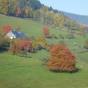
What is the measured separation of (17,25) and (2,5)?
35.9 meters

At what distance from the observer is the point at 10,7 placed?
600 feet

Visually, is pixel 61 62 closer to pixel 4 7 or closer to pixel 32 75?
pixel 32 75

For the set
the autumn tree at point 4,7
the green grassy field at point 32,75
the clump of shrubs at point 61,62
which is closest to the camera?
the green grassy field at point 32,75

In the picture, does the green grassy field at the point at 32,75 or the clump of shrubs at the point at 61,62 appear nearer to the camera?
the green grassy field at the point at 32,75

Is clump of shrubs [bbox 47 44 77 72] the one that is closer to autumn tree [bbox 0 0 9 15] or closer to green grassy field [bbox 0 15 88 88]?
green grassy field [bbox 0 15 88 88]

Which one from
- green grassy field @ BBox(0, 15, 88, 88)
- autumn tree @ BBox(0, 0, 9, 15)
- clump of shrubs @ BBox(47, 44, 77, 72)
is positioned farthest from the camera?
autumn tree @ BBox(0, 0, 9, 15)

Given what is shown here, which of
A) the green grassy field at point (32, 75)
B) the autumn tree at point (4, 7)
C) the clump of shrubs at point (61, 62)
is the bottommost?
the green grassy field at point (32, 75)

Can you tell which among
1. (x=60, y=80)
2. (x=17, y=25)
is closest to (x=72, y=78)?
(x=60, y=80)

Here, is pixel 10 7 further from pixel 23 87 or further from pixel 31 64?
pixel 23 87

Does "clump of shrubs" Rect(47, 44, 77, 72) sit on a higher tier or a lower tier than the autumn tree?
lower

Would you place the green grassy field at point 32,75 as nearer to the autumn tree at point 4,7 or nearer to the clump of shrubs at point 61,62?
the clump of shrubs at point 61,62

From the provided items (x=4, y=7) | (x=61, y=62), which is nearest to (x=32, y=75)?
(x=61, y=62)

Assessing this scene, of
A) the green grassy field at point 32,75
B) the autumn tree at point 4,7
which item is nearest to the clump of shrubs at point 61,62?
the green grassy field at point 32,75

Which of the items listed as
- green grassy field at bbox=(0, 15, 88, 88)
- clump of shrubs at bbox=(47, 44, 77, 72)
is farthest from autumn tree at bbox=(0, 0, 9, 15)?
clump of shrubs at bbox=(47, 44, 77, 72)
